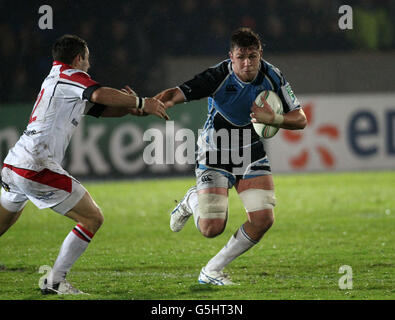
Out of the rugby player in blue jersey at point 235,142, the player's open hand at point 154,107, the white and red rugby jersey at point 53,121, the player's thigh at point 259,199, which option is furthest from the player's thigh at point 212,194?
the white and red rugby jersey at point 53,121

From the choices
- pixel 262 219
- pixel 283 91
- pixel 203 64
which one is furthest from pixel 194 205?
pixel 203 64

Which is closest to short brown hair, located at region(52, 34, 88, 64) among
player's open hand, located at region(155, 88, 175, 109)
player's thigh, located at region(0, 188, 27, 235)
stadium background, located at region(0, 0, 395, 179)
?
player's open hand, located at region(155, 88, 175, 109)

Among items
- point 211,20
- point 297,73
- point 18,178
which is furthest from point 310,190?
point 18,178

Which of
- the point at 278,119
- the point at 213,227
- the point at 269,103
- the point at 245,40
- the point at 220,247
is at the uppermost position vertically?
the point at 245,40

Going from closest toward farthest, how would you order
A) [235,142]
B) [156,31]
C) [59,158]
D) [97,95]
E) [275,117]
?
[97,95], [59,158], [275,117], [235,142], [156,31]

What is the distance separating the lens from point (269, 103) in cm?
595

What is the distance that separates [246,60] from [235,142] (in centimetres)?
70

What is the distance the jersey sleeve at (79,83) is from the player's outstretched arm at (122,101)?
0.06m

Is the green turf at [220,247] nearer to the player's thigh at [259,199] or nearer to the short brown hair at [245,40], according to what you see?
the player's thigh at [259,199]

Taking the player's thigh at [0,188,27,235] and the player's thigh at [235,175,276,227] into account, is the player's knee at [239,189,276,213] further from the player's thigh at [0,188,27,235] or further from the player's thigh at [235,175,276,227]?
the player's thigh at [0,188,27,235]

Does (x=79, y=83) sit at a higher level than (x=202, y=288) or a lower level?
higher

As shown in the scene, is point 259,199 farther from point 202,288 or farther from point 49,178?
point 49,178

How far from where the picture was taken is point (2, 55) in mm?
14828

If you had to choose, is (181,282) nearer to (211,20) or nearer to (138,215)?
(138,215)
